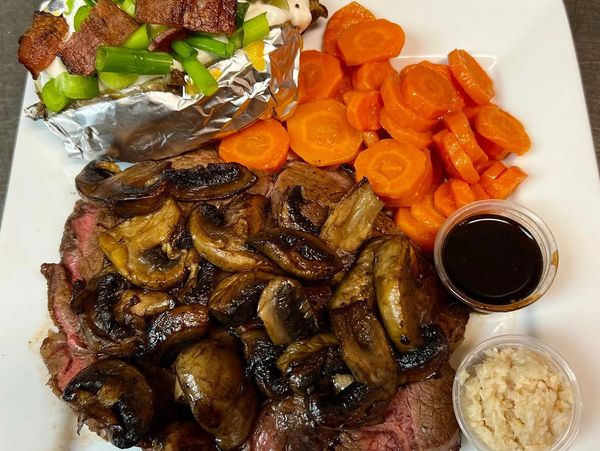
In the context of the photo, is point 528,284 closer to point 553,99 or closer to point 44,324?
point 553,99

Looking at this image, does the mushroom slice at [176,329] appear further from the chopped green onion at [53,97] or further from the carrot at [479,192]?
the carrot at [479,192]

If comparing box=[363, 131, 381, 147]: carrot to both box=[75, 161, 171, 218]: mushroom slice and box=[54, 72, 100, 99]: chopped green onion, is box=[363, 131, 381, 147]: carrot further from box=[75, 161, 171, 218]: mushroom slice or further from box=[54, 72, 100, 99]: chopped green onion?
box=[54, 72, 100, 99]: chopped green onion

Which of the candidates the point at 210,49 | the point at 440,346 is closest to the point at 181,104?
the point at 210,49

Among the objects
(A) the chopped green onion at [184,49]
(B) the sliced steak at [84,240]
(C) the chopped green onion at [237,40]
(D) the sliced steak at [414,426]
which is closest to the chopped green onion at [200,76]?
(A) the chopped green onion at [184,49]

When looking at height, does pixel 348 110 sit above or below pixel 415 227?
above

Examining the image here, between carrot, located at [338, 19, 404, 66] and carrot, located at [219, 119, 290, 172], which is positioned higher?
carrot, located at [338, 19, 404, 66]

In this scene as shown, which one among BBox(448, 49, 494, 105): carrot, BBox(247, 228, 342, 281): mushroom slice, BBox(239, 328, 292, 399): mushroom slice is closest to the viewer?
BBox(239, 328, 292, 399): mushroom slice

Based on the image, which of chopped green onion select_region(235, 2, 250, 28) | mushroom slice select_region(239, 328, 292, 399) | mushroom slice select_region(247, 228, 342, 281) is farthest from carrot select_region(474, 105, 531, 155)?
mushroom slice select_region(239, 328, 292, 399)

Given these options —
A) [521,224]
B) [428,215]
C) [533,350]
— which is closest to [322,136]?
[428,215]
